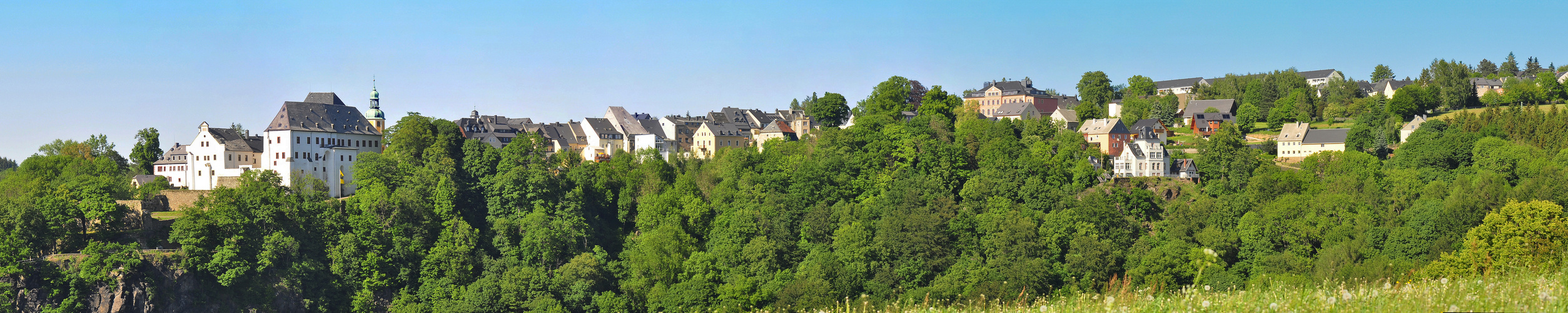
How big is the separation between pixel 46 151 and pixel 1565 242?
93.8m

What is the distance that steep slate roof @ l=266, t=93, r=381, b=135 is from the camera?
69.5 meters

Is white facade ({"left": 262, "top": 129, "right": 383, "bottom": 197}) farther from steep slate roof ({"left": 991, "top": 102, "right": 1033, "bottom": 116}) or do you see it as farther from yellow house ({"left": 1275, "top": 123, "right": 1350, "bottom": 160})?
yellow house ({"left": 1275, "top": 123, "right": 1350, "bottom": 160})

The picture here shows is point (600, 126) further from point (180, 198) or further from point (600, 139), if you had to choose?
point (180, 198)

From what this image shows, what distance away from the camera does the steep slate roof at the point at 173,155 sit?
7172 centimetres

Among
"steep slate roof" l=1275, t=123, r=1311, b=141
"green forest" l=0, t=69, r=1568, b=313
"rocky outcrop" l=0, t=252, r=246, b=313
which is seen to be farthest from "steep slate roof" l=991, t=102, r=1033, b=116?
"rocky outcrop" l=0, t=252, r=246, b=313

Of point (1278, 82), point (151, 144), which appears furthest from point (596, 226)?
point (1278, 82)

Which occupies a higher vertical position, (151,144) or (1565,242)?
(151,144)

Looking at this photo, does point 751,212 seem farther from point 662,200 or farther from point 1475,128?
point 1475,128

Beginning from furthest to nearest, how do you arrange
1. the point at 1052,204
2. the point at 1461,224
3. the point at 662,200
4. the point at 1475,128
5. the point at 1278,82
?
the point at 1278,82, the point at 1475,128, the point at 662,200, the point at 1052,204, the point at 1461,224

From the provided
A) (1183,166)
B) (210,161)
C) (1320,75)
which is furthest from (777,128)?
(1320,75)

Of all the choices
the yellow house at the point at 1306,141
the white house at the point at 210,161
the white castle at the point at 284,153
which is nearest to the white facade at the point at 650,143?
the white castle at the point at 284,153

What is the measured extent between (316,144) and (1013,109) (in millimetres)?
57505

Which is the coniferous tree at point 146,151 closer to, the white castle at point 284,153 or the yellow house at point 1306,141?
the white castle at point 284,153

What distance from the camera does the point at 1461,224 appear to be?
2110 inches
